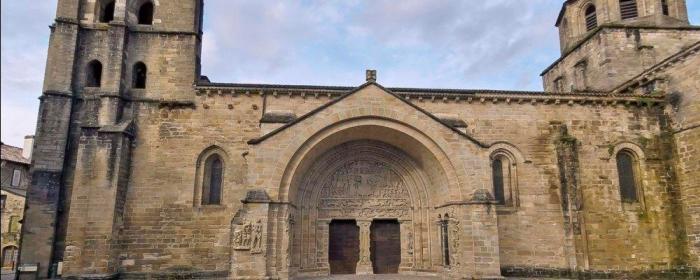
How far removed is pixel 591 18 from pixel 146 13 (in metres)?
20.5

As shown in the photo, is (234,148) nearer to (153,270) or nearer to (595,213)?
(153,270)

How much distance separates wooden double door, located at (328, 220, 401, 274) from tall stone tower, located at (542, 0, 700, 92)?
462 inches

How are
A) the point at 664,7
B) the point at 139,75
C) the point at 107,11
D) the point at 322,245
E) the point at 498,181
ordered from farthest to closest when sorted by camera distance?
the point at 664,7 → the point at 107,11 → the point at 139,75 → the point at 498,181 → the point at 322,245

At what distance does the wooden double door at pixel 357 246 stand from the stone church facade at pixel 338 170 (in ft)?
0.24

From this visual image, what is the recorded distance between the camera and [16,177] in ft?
111

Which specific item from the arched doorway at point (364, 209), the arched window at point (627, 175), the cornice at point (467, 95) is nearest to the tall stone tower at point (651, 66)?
the cornice at point (467, 95)

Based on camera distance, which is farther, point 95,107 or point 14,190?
point 14,190

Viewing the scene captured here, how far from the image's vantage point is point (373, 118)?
611 inches

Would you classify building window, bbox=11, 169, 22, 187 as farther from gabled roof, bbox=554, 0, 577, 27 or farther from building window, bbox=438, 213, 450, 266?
gabled roof, bbox=554, 0, 577, 27

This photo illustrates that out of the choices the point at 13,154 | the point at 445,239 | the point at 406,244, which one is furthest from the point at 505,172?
the point at 13,154

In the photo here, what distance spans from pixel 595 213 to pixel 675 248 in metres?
3.03

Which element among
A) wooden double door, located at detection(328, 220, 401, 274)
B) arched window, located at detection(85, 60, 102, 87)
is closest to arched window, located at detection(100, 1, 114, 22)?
arched window, located at detection(85, 60, 102, 87)

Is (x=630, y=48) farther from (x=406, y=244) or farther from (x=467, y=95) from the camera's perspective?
(x=406, y=244)

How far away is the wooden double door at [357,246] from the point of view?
55.3 feet
